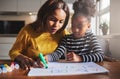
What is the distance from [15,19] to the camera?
2.95 feet

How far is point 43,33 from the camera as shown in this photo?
74 cm

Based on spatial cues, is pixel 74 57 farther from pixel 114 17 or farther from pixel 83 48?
pixel 114 17

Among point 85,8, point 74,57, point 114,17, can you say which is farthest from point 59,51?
point 114,17

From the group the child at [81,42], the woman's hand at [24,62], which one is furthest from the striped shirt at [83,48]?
the woman's hand at [24,62]

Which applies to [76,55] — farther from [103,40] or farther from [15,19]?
[15,19]

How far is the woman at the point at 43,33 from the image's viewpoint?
706 millimetres

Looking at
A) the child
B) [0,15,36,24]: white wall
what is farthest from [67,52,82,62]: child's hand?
[0,15,36,24]: white wall

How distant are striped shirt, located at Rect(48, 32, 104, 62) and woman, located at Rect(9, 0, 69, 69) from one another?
0.03 m

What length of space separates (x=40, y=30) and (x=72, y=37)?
0.45 feet

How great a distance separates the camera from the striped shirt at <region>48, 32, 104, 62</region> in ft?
2.34

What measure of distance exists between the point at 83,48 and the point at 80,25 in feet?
0.32

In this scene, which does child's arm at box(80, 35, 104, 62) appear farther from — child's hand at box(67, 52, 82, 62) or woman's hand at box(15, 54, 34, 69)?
woman's hand at box(15, 54, 34, 69)

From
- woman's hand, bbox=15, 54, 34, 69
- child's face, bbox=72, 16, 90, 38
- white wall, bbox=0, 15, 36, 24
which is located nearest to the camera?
woman's hand, bbox=15, 54, 34, 69

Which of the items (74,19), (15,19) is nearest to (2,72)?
(74,19)
